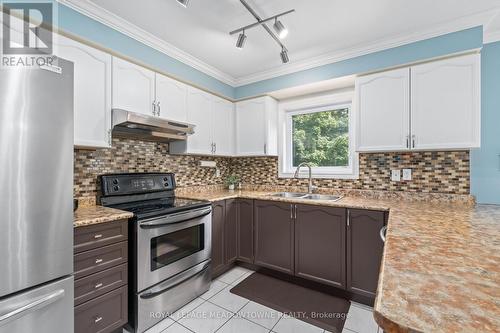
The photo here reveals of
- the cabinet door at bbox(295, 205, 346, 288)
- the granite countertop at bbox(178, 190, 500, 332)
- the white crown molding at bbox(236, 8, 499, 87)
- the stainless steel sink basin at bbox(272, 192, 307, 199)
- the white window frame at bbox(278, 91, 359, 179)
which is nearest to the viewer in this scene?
the granite countertop at bbox(178, 190, 500, 332)

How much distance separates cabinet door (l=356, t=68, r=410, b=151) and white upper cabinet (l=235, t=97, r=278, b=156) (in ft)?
3.57

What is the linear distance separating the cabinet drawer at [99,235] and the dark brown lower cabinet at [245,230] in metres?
1.34

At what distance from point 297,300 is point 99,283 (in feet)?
5.28

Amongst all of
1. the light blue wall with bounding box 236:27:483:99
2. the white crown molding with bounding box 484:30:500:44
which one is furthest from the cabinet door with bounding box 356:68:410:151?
the white crown molding with bounding box 484:30:500:44

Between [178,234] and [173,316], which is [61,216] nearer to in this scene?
[178,234]

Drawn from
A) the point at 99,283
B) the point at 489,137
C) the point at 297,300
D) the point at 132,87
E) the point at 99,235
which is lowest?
the point at 297,300

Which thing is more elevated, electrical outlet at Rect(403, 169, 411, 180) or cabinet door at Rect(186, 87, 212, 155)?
cabinet door at Rect(186, 87, 212, 155)

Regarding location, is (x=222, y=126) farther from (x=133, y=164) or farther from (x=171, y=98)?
(x=133, y=164)

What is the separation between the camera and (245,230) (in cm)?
273

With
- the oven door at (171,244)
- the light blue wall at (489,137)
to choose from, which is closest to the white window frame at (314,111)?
the light blue wall at (489,137)

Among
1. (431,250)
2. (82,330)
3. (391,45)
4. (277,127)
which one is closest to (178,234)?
(82,330)

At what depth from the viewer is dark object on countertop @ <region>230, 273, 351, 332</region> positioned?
1.89 metres

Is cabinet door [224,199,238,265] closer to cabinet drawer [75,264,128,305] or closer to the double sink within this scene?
the double sink

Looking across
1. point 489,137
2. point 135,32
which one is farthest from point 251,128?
point 489,137
